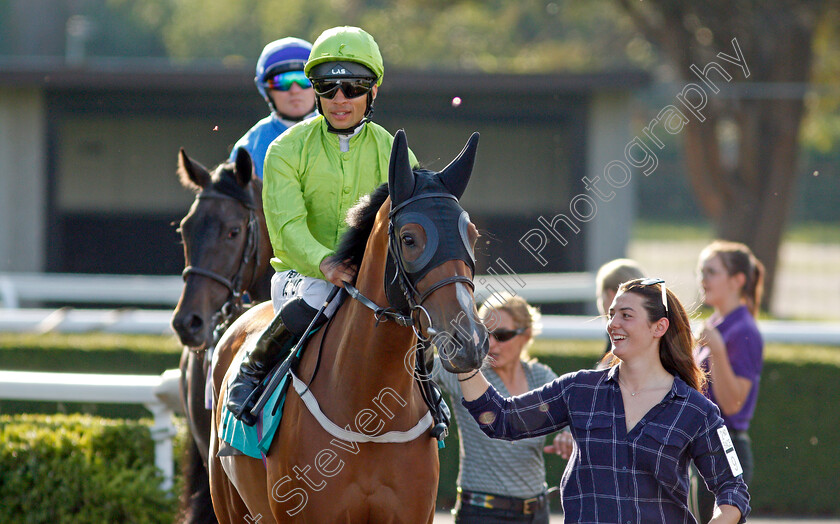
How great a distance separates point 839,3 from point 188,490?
12.7 m

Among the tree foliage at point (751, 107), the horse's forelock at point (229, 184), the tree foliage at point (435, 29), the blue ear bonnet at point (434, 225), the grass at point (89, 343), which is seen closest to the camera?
the blue ear bonnet at point (434, 225)

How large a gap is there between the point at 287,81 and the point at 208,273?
1.05 metres

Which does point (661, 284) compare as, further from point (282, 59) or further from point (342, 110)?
point (282, 59)

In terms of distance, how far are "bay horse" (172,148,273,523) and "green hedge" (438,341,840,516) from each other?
7.59 ft

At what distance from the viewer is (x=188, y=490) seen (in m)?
4.31

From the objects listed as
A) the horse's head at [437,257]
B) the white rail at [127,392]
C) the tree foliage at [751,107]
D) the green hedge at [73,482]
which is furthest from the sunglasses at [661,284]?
the tree foliage at [751,107]

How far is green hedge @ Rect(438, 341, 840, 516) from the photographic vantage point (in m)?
6.28

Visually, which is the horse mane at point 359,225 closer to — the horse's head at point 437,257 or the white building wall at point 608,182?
the horse's head at point 437,257

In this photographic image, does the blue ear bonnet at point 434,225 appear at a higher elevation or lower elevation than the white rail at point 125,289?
higher

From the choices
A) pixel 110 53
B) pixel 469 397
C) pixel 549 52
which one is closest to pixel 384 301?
pixel 469 397

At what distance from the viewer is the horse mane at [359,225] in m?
2.90

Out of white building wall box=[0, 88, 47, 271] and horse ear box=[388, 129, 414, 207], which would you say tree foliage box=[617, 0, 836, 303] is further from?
horse ear box=[388, 129, 414, 207]

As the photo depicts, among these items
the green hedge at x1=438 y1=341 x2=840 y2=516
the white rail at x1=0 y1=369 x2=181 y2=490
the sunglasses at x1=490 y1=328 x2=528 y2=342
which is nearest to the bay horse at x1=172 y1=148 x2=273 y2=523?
the white rail at x1=0 y1=369 x2=181 y2=490

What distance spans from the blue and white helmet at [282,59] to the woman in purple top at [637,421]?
7.44 ft
